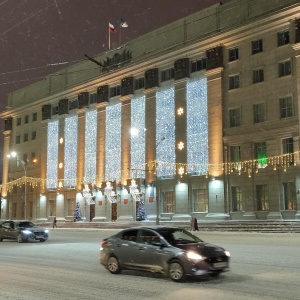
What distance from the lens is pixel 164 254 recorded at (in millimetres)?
12586

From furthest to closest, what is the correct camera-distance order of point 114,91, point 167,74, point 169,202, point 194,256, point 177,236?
point 114,91
point 167,74
point 169,202
point 177,236
point 194,256

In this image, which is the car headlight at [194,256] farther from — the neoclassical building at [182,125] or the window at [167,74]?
the window at [167,74]

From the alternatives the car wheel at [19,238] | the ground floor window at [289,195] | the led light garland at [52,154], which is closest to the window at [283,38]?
the ground floor window at [289,195]

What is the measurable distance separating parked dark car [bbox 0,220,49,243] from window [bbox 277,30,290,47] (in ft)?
88.1

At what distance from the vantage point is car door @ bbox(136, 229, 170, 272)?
12.7 m

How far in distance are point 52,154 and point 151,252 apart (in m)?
54.4

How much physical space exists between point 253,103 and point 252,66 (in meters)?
3.59

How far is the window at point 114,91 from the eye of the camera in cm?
5776

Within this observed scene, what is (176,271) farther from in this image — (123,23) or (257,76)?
(123,23)

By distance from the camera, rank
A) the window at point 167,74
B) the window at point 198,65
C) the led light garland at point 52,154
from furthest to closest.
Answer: the led light garland at point 52,154 → the window at point 167,74 → the window at point 198,65

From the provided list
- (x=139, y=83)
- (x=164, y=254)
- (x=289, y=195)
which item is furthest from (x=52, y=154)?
(x=164, y=254)

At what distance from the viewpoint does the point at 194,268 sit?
11844 mm

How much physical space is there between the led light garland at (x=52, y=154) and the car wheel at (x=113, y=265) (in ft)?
169

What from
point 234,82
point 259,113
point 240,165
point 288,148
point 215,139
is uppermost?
point 234,82
